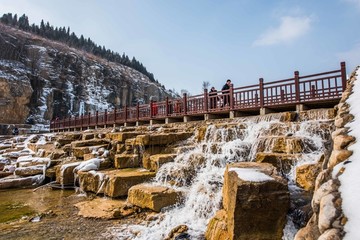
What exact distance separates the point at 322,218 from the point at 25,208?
7.93m

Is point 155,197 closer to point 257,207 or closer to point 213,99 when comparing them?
point 257,207

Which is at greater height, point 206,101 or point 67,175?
point 206,101

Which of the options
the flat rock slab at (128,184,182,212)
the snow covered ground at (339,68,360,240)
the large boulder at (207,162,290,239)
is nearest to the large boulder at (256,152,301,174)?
the large boulder at (207,162,290,239)

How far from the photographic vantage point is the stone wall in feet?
5.42

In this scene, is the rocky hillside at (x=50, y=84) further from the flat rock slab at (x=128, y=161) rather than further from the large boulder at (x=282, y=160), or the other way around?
the large boulder at (x=282, y=160)

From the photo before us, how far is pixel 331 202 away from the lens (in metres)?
1.80

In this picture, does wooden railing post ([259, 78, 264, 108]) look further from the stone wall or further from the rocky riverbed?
the stone wall

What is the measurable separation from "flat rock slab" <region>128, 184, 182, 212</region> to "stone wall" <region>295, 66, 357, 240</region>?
399cm

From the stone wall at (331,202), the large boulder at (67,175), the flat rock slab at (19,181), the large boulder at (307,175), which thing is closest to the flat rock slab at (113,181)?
the large boulder at (67,175)

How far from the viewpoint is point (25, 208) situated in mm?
7043

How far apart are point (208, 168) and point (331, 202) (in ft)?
16.8

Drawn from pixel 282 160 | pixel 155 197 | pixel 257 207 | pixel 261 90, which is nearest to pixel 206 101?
pixel 261 90

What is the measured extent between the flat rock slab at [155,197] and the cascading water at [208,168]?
0.60 feet

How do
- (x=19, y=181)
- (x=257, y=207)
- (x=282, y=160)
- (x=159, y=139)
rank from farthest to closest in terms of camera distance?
(x=19, y=181) < (x=159, y=139) < (x=282, y=160) < (x=257, y=207)
